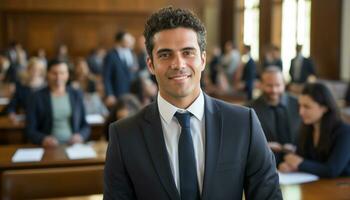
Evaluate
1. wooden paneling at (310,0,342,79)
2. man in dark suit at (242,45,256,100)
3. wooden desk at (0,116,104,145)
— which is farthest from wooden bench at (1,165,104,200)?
wooden paneling at (310,0,342,79)

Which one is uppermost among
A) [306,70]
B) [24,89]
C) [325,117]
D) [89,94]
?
[325,117]

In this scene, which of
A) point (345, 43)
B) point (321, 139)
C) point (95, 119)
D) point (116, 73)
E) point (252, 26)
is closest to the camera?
point (321, 139)

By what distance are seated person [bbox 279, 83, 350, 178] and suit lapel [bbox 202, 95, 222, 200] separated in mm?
1720

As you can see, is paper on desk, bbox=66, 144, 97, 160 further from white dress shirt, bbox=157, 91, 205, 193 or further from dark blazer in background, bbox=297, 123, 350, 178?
white dress shirt, bbox=157, 91, 205, 193

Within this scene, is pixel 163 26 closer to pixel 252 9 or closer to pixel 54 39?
pixel 252 9

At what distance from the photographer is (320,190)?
2.91 meters

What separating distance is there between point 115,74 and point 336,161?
4.64 m

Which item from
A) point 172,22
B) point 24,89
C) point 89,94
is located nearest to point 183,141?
point 172,22

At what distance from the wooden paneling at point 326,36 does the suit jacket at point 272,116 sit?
Result: 708cm

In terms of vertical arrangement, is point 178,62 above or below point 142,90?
above

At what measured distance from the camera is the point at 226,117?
1.70 m

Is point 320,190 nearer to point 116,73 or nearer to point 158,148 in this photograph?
point 158,148

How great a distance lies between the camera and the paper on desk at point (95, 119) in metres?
5.73

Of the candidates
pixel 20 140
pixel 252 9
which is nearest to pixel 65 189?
pixel 20 140
